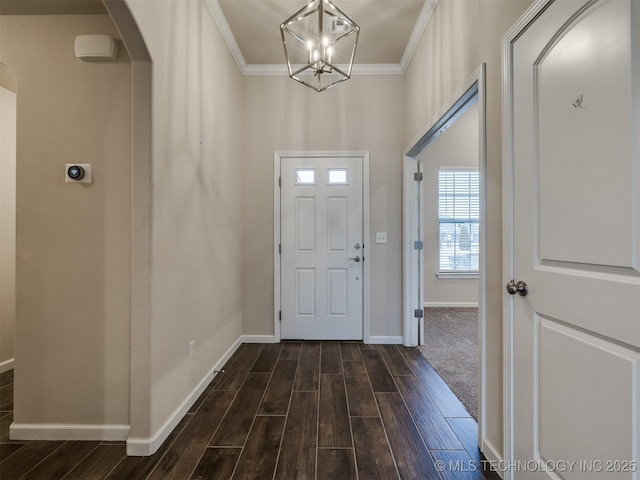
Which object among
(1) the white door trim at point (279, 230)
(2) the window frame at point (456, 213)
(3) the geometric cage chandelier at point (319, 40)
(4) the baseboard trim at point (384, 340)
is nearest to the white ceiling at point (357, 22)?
(3) the geometric cage chandelier at point (319, 40)

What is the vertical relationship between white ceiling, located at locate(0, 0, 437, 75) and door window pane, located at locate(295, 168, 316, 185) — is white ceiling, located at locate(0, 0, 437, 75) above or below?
above

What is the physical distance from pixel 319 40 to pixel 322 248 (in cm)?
204

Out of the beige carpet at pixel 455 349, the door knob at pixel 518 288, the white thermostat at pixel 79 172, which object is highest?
the white thermostat at pixel 79 172

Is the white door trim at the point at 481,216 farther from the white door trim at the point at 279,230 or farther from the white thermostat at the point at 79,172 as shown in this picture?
the white thermostat at the point at 79,172

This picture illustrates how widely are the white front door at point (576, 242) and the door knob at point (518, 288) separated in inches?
0.4

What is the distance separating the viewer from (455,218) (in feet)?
15.2

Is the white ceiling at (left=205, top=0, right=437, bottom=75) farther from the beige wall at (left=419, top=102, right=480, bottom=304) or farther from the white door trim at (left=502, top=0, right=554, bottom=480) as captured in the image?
the beige wall at (left=419, top=102, right=480, bottom=304)

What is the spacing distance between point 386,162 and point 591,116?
7.44ft

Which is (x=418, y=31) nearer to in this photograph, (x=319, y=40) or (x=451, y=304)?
(x=319, y=40)

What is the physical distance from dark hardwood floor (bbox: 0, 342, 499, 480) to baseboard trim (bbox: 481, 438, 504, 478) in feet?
0.17

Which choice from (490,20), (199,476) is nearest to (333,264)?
(199,476)

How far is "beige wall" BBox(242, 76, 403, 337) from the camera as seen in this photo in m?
3.08

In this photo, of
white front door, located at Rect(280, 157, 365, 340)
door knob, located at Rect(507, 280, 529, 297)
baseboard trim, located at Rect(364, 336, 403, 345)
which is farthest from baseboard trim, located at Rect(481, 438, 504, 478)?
white front door, located at Rect(280, 157, 365, 340)

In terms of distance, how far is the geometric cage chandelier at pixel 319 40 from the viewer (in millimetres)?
1468
